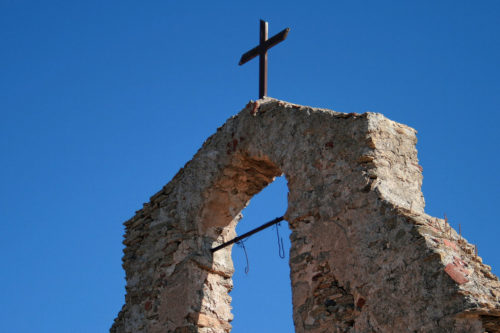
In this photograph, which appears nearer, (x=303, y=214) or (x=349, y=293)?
(x=349, y=293)

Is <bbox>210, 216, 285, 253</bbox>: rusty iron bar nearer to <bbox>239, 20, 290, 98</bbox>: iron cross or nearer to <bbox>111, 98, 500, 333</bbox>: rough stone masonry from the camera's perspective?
<bbox>111, 98, 500, 333</bbox>: rough stone masonry

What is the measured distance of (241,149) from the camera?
661 centimetres

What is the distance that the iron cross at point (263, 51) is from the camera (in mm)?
7020

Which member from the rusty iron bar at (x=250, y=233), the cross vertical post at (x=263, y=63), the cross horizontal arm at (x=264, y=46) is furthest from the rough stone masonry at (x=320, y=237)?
the cross horizontal arm at (x=264, y=46)

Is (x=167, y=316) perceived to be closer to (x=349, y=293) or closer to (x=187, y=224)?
(x=187, y=224)

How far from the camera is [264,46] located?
24.0 ft

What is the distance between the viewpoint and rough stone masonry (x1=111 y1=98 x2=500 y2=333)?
14.3 feet

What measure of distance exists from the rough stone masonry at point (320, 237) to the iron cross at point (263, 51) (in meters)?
0.44

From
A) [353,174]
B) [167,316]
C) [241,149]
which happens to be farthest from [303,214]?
[167,316]

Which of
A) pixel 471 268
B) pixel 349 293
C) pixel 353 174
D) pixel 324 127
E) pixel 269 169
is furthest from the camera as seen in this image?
pixel 269 169

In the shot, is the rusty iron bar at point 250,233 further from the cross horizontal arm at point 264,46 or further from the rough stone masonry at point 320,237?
the cross horizontal arm at point 264,46

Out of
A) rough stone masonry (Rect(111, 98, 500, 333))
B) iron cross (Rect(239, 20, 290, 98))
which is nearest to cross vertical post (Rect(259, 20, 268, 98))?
iron cross (Rect(239, 20, 290, 98))

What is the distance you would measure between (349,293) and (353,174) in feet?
3.05

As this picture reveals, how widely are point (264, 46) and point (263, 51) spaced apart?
0.06 meters
